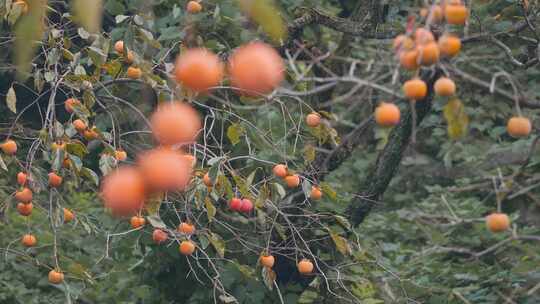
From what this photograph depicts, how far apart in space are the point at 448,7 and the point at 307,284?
2.16m

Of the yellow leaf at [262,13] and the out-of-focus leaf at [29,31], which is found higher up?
the yellow leaf at [262,13]

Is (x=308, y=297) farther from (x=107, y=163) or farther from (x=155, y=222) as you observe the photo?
(x=107, y=163)

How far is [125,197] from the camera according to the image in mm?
1299

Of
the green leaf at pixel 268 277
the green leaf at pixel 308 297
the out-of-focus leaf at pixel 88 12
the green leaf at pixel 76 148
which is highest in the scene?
the out-of-focus leaf at pixel 88 12

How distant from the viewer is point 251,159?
3.10m

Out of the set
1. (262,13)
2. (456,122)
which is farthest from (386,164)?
(262,13)

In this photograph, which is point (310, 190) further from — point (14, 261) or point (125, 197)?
point (14, 261)

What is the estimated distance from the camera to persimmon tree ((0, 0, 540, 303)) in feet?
8.21

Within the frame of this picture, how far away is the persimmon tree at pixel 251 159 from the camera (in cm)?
250

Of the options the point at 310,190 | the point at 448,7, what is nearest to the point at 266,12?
the point at 448,7

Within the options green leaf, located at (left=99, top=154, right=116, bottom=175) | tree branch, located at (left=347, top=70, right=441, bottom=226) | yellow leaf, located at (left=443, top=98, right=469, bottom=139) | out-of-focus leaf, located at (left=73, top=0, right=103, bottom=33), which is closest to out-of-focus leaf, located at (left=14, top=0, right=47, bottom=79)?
out-of-focus leaf, located at (left=73, top=0, right=103, bottom=33)

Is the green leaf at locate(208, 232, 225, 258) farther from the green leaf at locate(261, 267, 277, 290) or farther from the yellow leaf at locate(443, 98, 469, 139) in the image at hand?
the yellow leaf at locate(443, 98, 469, 139)

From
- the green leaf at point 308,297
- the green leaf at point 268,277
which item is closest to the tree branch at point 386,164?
the green leaf at point 308,297

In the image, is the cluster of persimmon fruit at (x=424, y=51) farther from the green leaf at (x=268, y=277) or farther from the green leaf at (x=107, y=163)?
the green leaf at (x=268, y=277)
